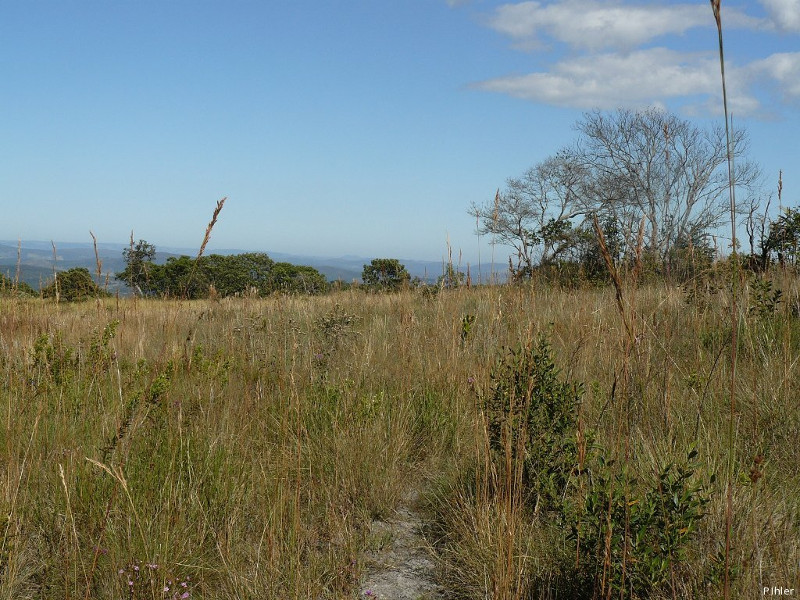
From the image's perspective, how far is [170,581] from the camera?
2010mm

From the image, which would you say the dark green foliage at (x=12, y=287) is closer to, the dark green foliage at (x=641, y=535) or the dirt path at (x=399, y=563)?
the dirt path at (x=399, y=563)

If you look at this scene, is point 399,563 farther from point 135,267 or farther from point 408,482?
point 135,267

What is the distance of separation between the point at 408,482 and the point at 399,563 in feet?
2.13

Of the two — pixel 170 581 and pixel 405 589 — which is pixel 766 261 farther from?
pixel 170 581

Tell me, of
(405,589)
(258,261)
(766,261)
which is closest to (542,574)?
(405,589)

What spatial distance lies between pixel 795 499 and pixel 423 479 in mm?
1614

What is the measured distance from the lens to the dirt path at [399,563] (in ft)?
7.04

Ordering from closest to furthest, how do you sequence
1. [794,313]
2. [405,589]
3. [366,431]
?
[405,589], [366,431], [794,313]

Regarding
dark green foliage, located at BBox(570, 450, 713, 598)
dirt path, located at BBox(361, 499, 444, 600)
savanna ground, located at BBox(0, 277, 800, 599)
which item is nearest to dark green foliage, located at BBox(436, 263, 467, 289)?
savanna ground, located at BBox(0, 277, 800, 599)

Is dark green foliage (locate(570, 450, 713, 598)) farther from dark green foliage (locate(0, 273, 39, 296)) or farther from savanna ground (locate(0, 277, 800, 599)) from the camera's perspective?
dark green foliage (locate(0, 273, 39, 296))

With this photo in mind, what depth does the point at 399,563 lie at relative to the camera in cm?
234

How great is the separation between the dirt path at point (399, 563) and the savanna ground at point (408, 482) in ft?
0.20

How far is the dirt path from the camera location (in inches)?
84.4

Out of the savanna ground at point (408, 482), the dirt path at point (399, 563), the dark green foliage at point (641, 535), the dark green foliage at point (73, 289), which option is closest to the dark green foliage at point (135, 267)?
the dark green foliage at point (73, 289)
